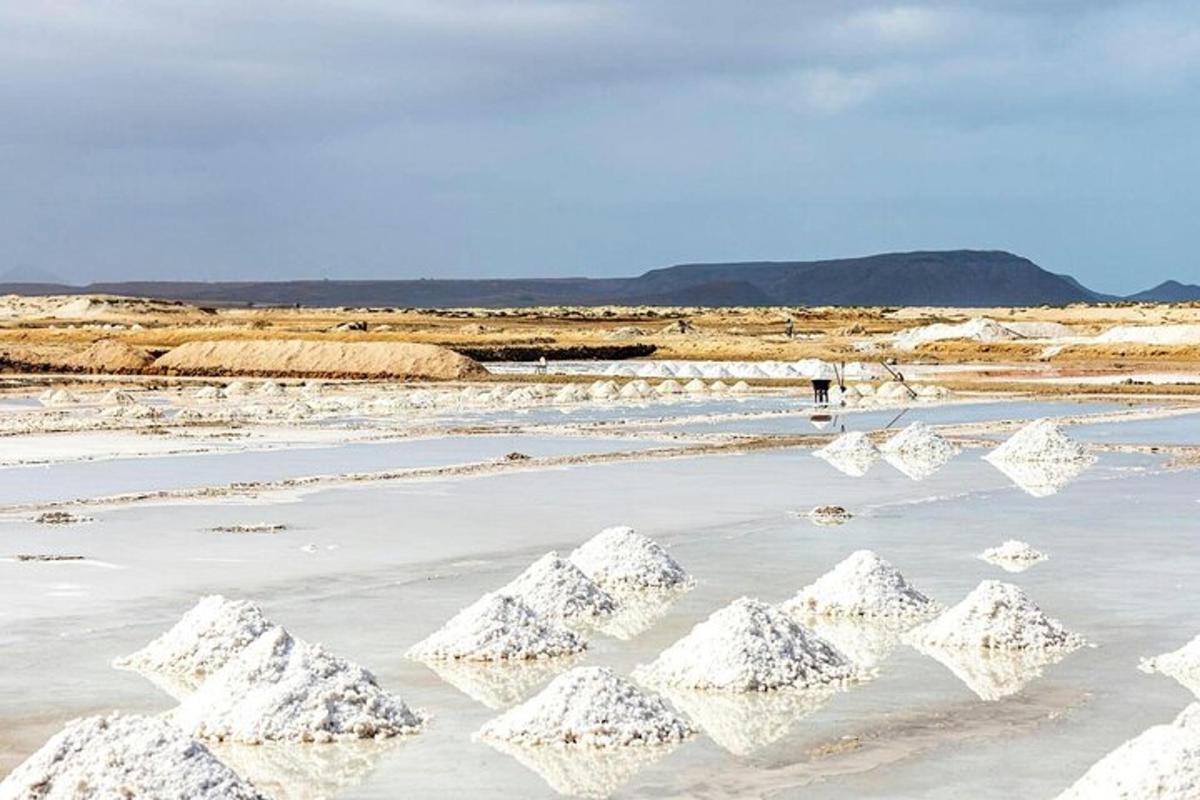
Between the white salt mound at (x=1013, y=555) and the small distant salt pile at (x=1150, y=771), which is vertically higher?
the small distant salt pile at (x=1150, y=771)

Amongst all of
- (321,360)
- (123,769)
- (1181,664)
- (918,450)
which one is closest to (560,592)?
(1181,664)

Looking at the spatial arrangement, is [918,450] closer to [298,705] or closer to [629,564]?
[629,564]

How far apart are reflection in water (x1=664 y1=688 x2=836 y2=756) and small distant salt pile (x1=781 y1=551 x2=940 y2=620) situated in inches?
88.8

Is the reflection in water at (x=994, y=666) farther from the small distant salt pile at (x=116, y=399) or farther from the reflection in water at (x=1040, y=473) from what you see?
the small distant salt pile at (x=116, y=399)

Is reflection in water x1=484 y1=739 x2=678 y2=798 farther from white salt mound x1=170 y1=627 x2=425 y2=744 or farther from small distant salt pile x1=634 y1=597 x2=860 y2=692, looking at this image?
small distant salt pile x1=634 y1=597 x2=860 y2=692

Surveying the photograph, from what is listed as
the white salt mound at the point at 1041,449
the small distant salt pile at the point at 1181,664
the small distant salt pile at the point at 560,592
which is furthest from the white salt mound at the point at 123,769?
the white salt mound at the point at 1041,449

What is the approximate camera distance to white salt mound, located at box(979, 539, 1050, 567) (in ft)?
44.1

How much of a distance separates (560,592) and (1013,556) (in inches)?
164

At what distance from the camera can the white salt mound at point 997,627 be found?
10102 millimetres

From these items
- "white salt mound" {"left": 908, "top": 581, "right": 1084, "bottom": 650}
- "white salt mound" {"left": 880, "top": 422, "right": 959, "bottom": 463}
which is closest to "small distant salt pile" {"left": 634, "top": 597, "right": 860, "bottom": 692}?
"white salt mound" {"left": 908, "top": 581, "right": 1084, "bottom": 650}

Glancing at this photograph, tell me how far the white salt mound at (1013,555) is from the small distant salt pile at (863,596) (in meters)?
2.07

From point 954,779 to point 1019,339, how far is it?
6800 centimetres

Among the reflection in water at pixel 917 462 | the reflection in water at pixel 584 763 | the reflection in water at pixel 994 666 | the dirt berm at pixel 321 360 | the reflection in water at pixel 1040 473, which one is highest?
the reflection in water at pixel 584 763

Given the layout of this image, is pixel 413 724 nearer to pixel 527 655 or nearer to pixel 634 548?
pixel 527 655
